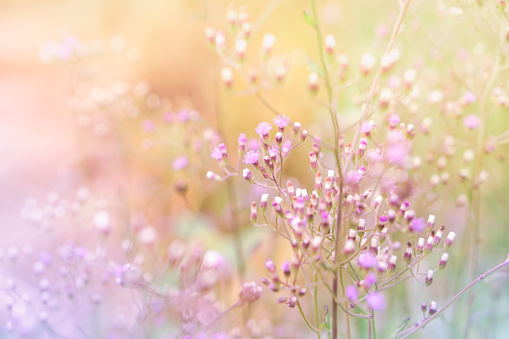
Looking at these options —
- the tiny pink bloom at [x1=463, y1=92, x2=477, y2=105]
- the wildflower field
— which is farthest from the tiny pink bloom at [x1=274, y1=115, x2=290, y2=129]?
the tiny pink bloom at [x1=463, y1=92, x2=477, y2=105]

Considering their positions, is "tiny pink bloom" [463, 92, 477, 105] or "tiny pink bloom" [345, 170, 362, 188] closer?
"tiny pink bloom" [345, 170, 362, 188]

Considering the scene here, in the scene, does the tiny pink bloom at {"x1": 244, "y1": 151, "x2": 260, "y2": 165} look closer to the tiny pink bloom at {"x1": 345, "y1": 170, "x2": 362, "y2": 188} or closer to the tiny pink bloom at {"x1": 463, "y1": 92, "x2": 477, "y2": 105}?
the tiny pink bloom at {"x1": 345, "y1": 170, "x2": 362, "y2": 188}

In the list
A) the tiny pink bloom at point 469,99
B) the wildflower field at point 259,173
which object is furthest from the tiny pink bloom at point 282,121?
the tiny pink bloom at point 469,99

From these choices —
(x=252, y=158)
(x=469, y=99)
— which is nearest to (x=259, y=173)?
(x=469, y=99)

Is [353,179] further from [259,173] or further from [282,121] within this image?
[259,173]

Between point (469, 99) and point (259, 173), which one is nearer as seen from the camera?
point (469, 99)

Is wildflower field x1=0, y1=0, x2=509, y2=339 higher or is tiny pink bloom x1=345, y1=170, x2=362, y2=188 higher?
wildflower field x1=0, y1=0, x2=509, y2=339

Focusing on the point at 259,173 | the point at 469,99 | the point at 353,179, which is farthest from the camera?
the point at 259,173

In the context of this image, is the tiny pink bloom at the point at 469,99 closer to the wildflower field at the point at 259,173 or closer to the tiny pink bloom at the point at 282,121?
the wildflower field at the point at 259,173

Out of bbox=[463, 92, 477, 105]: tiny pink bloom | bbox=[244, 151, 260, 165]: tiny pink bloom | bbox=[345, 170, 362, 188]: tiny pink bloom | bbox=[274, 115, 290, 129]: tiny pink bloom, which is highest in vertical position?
bbox=[463, 92, 477, 105]: tiny pink bloom
